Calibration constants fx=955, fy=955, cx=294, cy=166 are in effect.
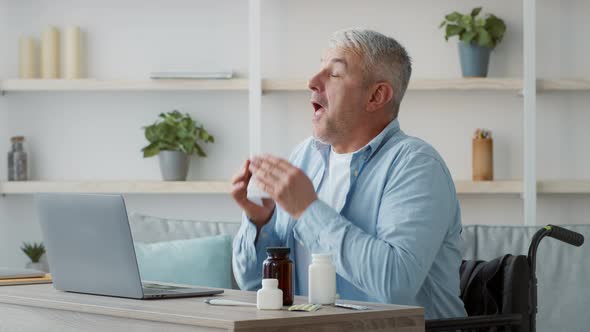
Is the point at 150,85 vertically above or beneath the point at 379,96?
above

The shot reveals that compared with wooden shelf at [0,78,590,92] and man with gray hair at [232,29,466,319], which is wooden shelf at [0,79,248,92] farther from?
man with gray hair at [232,29,466,319]

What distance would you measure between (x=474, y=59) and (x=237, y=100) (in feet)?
3.81

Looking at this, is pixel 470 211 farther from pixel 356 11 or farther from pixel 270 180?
pixel 270 180

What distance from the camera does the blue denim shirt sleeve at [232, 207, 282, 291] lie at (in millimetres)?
2371

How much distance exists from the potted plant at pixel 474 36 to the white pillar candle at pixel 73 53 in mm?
1739

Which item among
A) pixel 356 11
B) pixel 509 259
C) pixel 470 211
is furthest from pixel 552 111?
pixel 509 259

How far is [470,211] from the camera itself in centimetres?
458

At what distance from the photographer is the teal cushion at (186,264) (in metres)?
3.30

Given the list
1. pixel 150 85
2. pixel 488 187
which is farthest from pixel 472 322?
pixel 150 85

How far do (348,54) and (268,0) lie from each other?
231cm

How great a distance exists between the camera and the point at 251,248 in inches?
93.4

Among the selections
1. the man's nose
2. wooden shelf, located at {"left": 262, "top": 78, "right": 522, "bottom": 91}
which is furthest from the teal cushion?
wooden shelf, located at {"left": 262, "top": 78, "right": 522, "bottom": 91}

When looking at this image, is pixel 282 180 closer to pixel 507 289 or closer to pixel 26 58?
pixel 507 289

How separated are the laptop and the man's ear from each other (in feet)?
2.27
